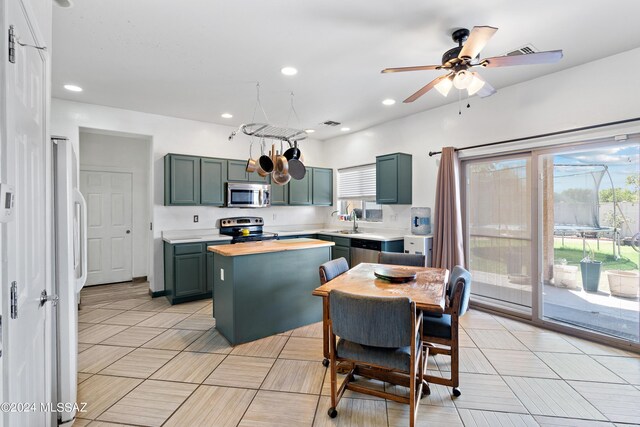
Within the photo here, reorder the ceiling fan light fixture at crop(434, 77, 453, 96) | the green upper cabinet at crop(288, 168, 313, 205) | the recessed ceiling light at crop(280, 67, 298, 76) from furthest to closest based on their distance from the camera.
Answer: the green upper cabinet at crop(288, 168, 313, 205) < the recessed ceiling light at crop(280, 67, 298, 76) < the ceiling fan light fixture at crop(434, 77, 453, 96)

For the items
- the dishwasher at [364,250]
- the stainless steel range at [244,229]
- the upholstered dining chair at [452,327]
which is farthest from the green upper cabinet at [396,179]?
the upholstered dining chair at [452,327]

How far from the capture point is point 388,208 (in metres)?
5.16

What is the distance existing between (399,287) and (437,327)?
435 mm

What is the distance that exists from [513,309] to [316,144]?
4.50m

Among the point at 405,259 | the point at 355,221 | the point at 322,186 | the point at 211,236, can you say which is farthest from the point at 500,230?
the point at 211,236

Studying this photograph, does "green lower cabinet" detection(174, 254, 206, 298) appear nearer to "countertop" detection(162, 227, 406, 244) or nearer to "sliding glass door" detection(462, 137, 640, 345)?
"countertop" detection(162, 227, 406, 244)

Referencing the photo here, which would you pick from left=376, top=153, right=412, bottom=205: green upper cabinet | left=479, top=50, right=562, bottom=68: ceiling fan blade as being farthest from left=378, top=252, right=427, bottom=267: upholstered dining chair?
left=479, top=50, right=562, bottom=68: ceiling fan blade

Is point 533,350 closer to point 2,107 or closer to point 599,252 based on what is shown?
point 599,252

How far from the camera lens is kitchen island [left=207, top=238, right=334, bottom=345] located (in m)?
3.02

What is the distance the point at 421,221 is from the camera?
444 cm

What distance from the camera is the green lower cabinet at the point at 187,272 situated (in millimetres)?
4219

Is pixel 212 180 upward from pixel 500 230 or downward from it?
upward

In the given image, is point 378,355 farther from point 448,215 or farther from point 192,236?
point 192,236

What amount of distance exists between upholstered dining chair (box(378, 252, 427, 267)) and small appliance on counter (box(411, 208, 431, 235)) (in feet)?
4.40
